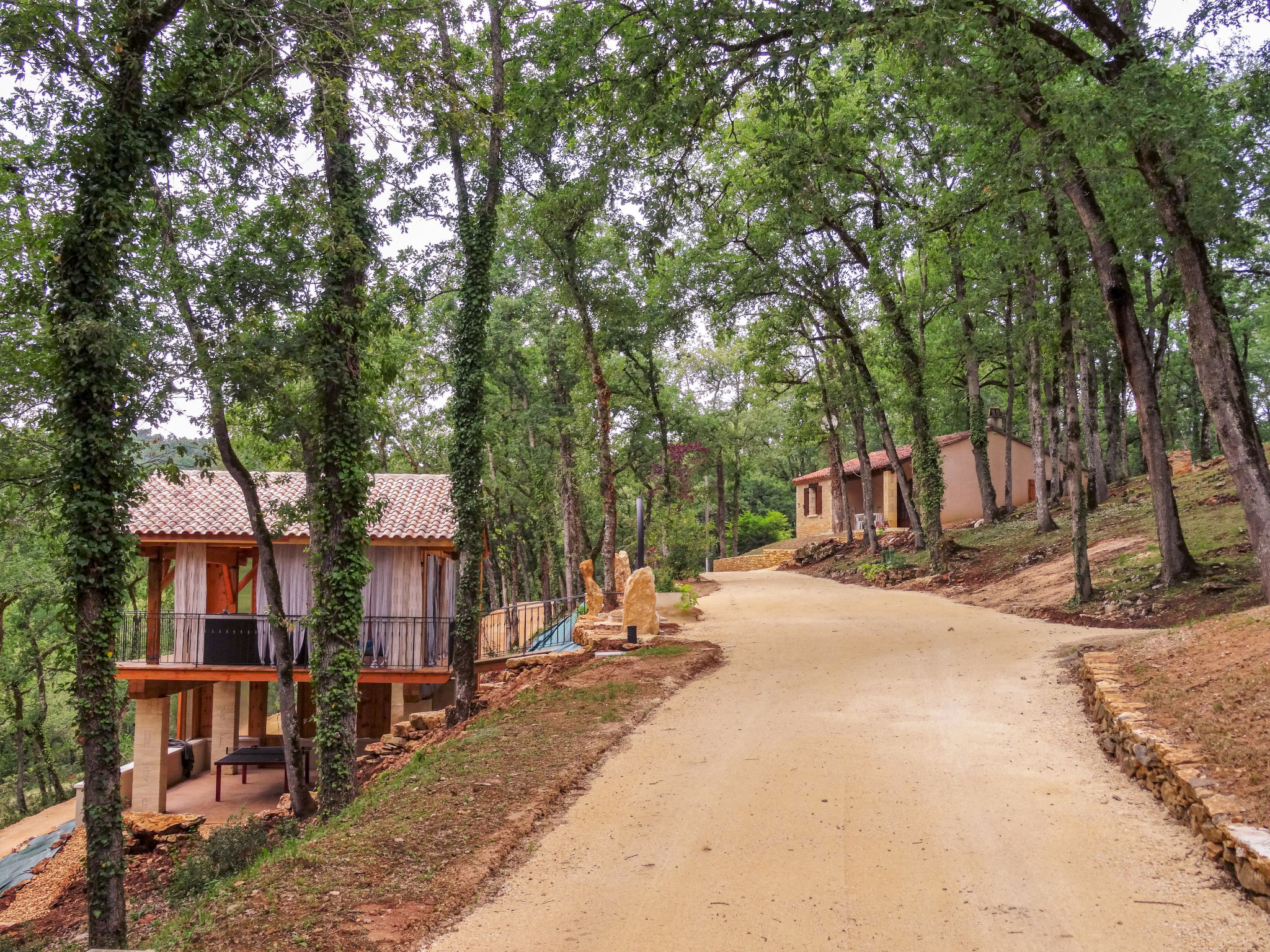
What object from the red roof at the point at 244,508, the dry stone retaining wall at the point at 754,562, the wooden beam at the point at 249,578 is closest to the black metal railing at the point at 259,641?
the wooden beam at the point at 249,578

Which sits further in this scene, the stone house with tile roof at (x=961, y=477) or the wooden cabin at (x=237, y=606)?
the stone house with tile roof at (x=961, y=477)

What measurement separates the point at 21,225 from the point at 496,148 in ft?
20.4

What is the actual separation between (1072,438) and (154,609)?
19582 mm

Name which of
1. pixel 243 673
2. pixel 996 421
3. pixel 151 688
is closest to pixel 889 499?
pixel 996 421

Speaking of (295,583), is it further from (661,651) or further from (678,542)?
(678,542)

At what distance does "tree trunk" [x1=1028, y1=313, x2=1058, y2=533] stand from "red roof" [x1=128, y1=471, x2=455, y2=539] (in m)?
14.6

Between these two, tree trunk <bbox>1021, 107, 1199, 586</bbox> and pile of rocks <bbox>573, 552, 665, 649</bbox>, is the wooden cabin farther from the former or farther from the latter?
tree trunk <bbox>1021, 107, 1199, 586</bbox>

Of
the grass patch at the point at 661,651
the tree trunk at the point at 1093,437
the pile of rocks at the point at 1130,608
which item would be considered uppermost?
the tree trunk at the point at 1093,437

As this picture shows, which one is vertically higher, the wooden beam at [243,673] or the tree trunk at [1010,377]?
the tree trunk at [1010,377]

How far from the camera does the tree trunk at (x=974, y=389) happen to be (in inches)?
781

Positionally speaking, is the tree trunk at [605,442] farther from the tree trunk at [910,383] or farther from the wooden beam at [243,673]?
the tree trunk at [910,383]

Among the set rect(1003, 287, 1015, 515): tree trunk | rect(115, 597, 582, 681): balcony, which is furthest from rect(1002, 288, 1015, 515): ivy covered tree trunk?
rect(115, 597, 582, 681): balcony

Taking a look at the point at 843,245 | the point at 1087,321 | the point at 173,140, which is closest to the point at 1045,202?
the point at 843,245

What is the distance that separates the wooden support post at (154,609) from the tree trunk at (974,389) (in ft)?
61.8
